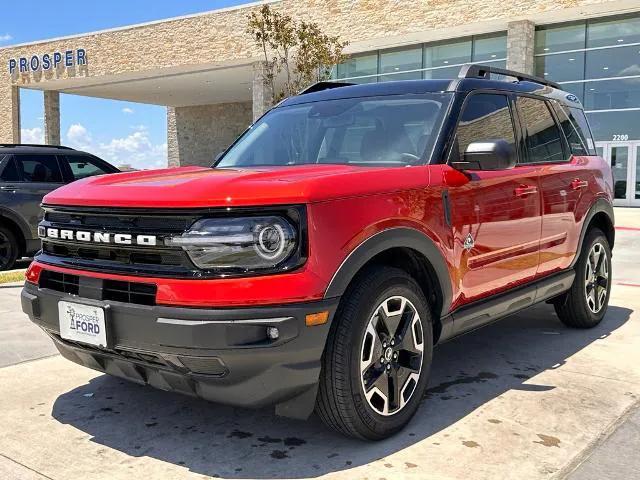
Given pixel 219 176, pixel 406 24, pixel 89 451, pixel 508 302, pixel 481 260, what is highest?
pixel 406 24

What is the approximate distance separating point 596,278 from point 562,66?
20069 millimetres

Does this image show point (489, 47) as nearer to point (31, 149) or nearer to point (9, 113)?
point (31, 149)

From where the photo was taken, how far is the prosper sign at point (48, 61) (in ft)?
115

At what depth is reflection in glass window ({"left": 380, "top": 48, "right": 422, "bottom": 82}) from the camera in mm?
25797

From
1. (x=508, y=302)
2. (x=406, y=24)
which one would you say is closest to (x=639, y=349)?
(x=508, y=302)

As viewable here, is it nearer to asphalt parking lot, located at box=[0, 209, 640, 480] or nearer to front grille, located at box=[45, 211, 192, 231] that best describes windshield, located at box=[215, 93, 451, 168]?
front grille, located at box=[45, 211, 192, 231]

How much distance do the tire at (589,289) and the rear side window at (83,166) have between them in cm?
685

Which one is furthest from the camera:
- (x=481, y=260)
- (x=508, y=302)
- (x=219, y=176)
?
(x=508, y=302)

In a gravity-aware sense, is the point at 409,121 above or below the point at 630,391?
above

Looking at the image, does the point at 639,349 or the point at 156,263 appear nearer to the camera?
the point at 156,263

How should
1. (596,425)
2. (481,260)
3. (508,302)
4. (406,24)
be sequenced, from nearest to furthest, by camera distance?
1. (596,425)
2. (481,260)
3. (508,302)
4. (406,24)

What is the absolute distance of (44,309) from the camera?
315cm

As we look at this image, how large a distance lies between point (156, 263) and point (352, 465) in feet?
4.10

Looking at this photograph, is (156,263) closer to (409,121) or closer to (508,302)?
(409,121)
